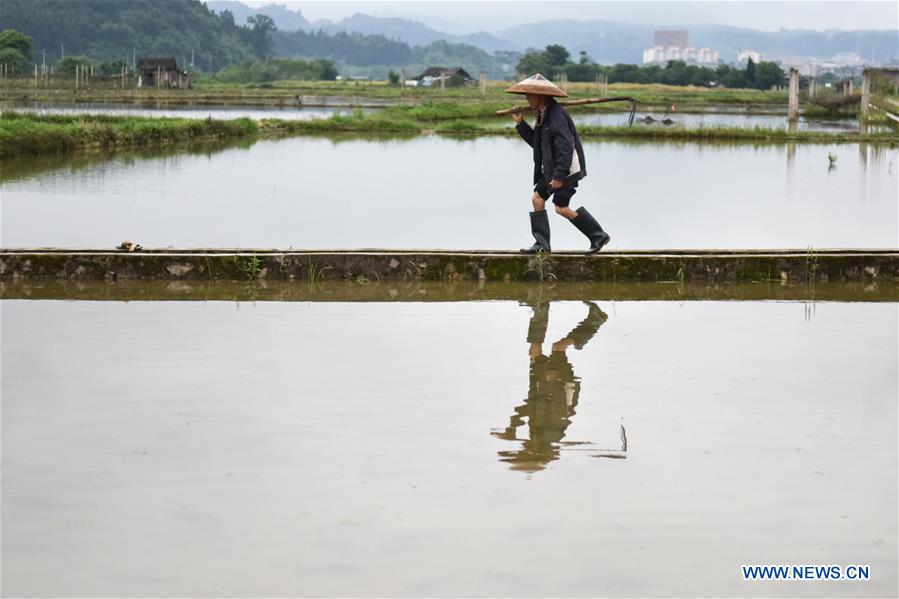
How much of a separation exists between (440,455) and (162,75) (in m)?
58.8

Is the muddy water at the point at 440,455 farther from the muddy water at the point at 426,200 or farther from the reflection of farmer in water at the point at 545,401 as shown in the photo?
the muddy water at the point at 426,200

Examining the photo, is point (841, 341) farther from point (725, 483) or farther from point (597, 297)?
point (725, 483)

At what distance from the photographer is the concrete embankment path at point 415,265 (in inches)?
328

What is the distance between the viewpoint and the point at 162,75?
60.6 meters

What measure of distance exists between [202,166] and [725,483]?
616 inches

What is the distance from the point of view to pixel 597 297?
804cm

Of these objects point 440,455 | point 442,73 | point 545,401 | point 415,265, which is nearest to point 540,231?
point 415,265

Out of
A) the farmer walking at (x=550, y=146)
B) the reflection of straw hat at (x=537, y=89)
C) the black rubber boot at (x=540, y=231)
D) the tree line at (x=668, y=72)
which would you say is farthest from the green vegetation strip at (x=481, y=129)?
the tree line at (x=668, y=72)

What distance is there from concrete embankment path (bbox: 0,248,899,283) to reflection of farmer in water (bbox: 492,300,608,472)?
1.21 meters

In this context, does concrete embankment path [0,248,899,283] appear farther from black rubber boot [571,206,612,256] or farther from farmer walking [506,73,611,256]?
farmer walking [506,73,611,256]

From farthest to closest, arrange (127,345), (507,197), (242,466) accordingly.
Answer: (507,197)
(127,345)
(242,466)

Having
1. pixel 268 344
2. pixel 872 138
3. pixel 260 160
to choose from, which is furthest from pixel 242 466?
pixel 872 138

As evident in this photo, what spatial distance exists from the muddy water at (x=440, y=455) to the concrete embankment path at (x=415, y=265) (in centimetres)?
123

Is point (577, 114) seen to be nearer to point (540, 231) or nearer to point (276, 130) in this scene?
point (276, 130)
